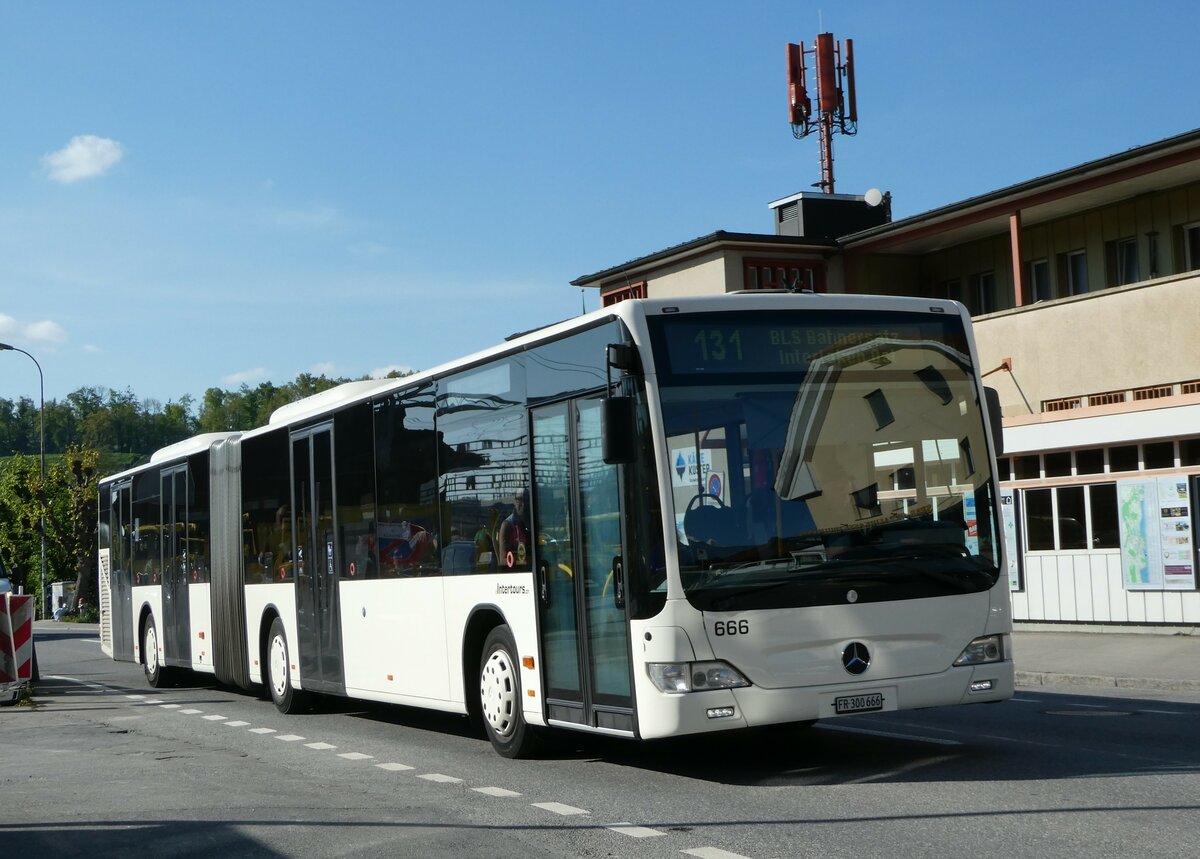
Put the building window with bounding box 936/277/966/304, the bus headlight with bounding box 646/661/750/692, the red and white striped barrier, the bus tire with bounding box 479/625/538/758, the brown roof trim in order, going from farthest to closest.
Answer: the building window with bounding box 936/277/966/304 < the brown roof trim < the red and white striped barrier < the bus tire with bounding box 479/625/538/758 < the bus headlight with bounding box 646/661/750/692

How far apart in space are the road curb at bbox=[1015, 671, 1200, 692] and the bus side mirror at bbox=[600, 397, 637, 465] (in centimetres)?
897

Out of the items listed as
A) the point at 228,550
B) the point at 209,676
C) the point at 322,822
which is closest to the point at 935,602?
the point at 322,822

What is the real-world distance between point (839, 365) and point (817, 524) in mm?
1099

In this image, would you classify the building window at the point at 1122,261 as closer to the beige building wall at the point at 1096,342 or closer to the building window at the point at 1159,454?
the beige building wall at the point at 1096,342

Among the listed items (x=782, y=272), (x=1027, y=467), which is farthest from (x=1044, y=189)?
(x=782, y=272)

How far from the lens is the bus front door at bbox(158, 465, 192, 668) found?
2092cm

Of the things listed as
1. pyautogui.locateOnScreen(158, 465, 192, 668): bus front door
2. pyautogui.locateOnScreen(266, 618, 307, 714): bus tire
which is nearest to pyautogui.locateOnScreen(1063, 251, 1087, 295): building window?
pyautogui.locateOnScreen(158, 465, 192, 668): bus front door

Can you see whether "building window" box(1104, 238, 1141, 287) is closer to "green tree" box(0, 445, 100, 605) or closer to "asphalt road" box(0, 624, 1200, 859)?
"asphalt road" box(0, 624, 1200, 859)

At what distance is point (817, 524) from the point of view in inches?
376

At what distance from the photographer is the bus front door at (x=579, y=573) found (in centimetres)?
984

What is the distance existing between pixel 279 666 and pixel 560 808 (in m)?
8.72

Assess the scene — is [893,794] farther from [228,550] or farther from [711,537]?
[228,550]

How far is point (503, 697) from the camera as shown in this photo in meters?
11.6

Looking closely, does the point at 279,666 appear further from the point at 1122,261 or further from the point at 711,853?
the point at 1122,261
